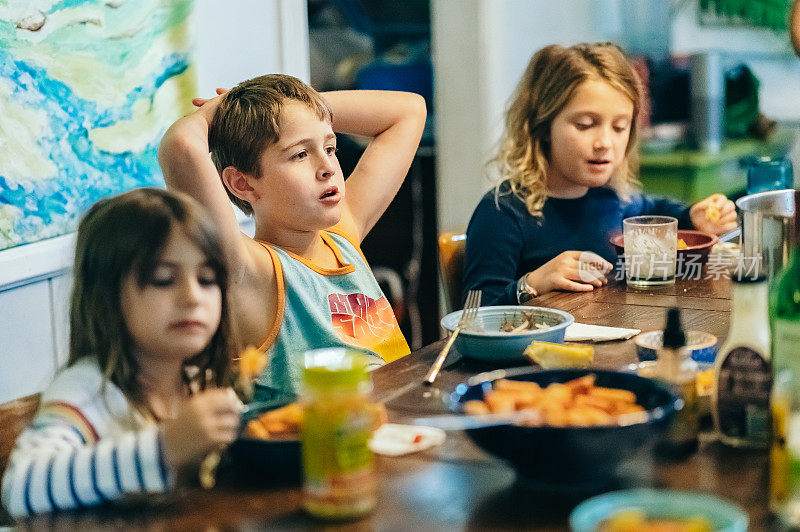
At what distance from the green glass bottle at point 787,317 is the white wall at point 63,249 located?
83 centimetres

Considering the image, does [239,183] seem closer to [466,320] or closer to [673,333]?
[466,320]

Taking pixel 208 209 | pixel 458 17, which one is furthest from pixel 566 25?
pixel 208 209

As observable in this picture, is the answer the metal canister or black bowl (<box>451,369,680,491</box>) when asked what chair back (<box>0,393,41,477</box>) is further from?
the metal canister

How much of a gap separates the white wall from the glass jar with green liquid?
40cm

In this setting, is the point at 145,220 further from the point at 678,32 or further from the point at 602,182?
the point at 678,32

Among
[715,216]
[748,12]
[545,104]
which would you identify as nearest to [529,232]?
[545,104]

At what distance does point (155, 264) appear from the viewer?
42.9 inches

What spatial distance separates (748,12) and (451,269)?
3.11 meters

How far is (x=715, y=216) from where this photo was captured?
2287 mm

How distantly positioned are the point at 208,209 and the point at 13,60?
0.87 meters

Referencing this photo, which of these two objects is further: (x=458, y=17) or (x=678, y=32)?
(x=678, y=32)

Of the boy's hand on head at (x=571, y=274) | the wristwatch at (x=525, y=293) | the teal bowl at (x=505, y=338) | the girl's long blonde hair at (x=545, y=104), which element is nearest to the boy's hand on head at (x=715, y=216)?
the girl's long blonde hair at (x=545, y=104)

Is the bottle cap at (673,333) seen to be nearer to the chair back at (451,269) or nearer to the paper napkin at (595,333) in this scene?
the paper napkin at (595,333)

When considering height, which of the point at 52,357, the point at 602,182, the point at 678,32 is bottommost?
the point at 52,357
